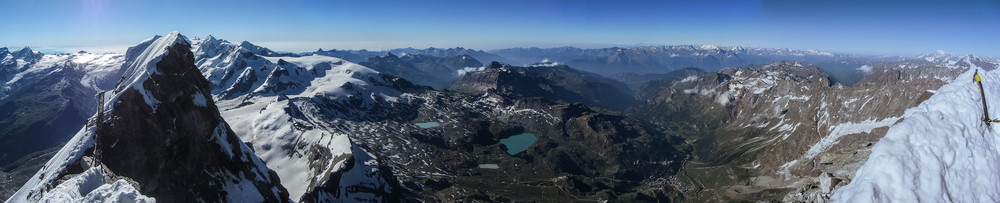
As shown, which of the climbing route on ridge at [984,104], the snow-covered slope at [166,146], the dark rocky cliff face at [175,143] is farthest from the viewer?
the dark rocky cliff face at [175,143]

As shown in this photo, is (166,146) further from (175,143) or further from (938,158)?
(938,158)

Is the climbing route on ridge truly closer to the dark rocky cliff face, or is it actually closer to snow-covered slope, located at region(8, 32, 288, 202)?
snow-covered slope, located at region(8, 32, 288, 202)

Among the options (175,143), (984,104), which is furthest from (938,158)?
(175,143)

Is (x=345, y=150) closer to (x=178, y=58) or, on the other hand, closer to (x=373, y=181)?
(x=373, y=181)

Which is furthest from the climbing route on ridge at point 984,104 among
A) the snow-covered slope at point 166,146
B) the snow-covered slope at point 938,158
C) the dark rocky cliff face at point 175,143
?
the dark rocky cliff face at point 175,143

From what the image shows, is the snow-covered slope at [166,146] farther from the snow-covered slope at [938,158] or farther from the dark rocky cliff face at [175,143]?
the snow-covered slope at [938,158]

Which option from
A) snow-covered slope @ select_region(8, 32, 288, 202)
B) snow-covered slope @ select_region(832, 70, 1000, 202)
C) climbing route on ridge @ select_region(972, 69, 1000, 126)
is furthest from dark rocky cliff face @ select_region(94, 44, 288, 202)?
climbing route on ridge @ select_region(972, 69, 1000, 126)
